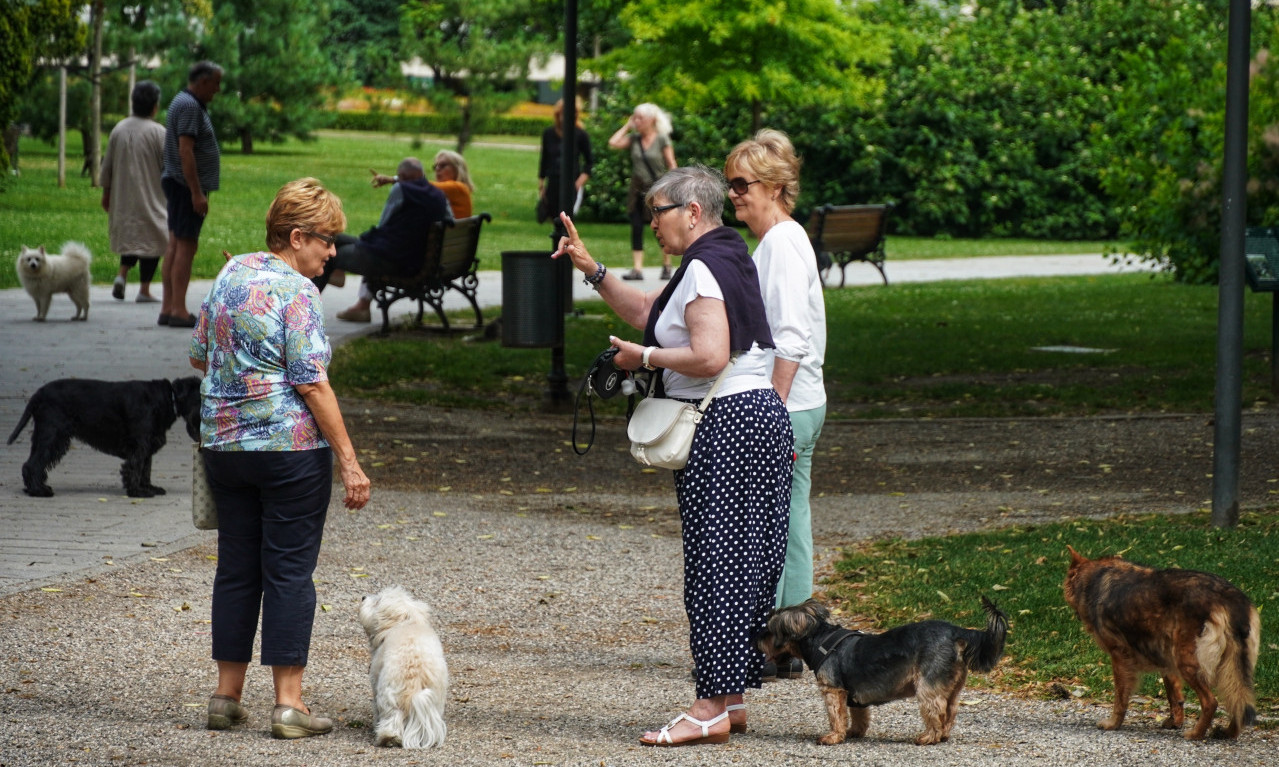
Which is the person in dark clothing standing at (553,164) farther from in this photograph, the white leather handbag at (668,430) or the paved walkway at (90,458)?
the white leather handbag at (668,430)

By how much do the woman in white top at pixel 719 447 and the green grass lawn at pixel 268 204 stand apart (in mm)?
14503

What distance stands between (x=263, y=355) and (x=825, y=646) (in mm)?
1886

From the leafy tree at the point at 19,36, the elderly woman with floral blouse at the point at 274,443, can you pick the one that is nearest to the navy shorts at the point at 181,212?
the elderly woman with floral blouse at the point at 274,443

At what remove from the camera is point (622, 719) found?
527 cm

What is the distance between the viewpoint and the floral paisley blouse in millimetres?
4762

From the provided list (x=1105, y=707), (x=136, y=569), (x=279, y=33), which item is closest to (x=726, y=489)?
(x=1105, y=707)

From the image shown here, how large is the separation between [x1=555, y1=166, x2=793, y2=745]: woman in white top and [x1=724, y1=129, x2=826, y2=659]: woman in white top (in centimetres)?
31

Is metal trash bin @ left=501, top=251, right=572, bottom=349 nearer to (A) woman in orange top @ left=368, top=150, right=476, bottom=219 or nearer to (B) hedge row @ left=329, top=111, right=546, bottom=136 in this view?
(A) woman in orange top @ left=368, top=150, right=476, bottom=219

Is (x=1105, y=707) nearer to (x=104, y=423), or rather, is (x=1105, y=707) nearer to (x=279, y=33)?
(x=104, y=423)

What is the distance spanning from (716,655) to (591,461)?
18.3 feet

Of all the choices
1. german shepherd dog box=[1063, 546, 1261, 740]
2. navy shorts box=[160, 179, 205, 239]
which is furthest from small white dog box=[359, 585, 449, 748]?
navy shorts box=[160, 179, 205, 239]

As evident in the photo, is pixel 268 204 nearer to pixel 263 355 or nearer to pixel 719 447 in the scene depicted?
pixel 263 355

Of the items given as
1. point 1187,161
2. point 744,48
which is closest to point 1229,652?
point 1187,161

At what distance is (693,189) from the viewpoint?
16.0 ft
